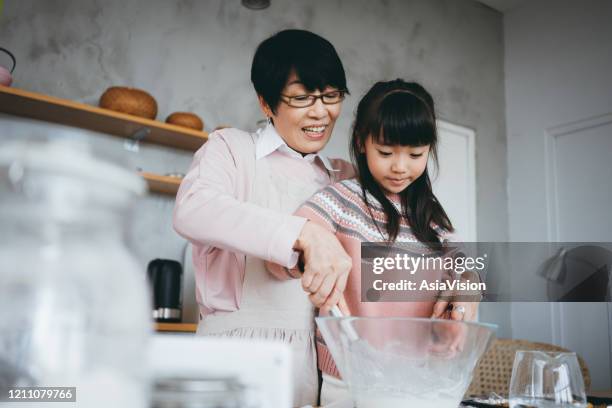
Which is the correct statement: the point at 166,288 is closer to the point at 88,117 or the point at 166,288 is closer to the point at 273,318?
the point at 88,117

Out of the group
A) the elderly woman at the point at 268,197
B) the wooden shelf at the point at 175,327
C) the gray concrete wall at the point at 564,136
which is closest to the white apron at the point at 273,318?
the elderly woman at the point at 268,197

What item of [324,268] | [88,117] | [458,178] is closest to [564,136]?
[458,178]

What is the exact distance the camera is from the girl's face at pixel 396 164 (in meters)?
1.24

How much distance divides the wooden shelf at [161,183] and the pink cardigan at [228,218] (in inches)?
47.4

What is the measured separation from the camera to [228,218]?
92 cm

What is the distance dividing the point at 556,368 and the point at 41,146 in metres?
0.72

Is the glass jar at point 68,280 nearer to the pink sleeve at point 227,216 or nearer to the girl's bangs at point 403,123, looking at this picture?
the pink sleeve at point 227,216

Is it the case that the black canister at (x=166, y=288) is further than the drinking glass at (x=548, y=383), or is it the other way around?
the black canister at (x=166, y=288)

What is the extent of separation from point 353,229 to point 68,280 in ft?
3.12

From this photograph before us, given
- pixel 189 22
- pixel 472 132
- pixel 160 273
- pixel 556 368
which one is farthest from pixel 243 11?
pixel 556 368

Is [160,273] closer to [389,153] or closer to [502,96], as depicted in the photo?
[389,153]

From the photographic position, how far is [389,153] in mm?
1257

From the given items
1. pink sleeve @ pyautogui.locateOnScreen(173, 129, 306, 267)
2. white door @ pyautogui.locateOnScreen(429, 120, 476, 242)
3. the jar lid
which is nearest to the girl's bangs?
pink sleeve @ pyautogui.locateOnScreen(173, 129, 306, 267)

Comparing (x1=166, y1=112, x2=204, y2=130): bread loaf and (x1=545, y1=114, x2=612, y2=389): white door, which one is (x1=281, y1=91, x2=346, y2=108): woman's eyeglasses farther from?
(x1=545, y1=114, x2=612, y2=389): white door
